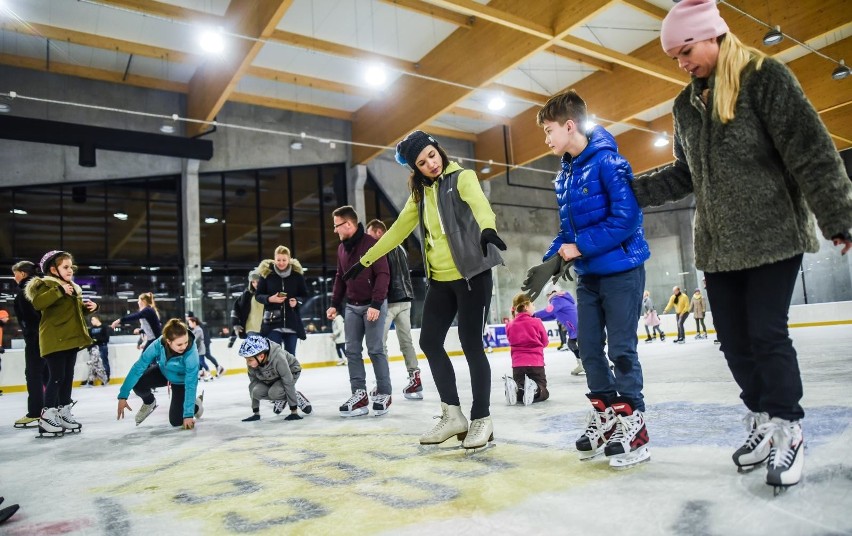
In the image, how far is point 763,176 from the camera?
154cm

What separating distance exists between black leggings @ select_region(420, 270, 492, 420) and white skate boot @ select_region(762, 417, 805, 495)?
1025 millimetres

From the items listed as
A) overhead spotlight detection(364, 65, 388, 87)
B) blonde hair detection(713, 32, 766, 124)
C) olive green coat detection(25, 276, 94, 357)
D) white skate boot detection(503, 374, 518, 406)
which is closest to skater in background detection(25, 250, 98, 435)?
olive green coat detection(25, 276, 94, 357)

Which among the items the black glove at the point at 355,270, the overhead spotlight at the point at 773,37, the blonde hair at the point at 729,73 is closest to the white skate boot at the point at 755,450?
the blonde hair at the point at 729,73

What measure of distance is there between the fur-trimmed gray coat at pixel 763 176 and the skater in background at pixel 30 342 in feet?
14.0

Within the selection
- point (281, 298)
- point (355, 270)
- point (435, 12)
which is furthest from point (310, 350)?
point (355, 270)

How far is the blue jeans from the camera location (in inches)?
75.7

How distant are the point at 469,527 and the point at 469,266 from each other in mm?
1129

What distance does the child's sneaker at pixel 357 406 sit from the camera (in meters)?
3.61

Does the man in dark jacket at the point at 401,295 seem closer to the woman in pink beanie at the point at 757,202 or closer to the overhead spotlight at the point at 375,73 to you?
the woman in pink beanie at the point at 757,202

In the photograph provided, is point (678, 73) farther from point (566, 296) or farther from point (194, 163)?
point (194, 163)

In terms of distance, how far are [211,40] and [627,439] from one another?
772cm

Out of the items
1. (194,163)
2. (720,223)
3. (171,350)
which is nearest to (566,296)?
(171,350)

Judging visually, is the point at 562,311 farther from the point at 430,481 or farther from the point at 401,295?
the point at 430,481

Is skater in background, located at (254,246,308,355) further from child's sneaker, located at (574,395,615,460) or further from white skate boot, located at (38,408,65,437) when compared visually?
child's sneaker, located at (574,395,615,460)
